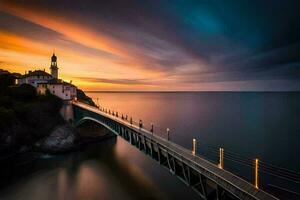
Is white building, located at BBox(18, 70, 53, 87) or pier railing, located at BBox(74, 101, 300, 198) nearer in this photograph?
pier railing, located at BBox(74, 101, 300, 198)

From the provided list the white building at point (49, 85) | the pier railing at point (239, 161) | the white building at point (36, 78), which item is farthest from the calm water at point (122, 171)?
the white building at point (36, 78)

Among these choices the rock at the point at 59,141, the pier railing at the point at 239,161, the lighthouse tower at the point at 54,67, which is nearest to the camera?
the pier railing at the point at 239,161

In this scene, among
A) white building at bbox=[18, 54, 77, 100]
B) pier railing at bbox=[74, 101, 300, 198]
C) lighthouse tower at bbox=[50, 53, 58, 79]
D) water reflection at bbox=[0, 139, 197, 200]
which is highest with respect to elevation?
lighthouse tower at bbox=[50, 53, 58, 79]

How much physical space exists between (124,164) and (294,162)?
98.8ft

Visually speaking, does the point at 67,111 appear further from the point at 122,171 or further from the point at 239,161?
the point at 239,161

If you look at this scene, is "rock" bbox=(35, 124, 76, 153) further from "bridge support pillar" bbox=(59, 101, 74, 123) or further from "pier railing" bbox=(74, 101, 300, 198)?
"pier railing" bbox=(74, 101, 300, 198)

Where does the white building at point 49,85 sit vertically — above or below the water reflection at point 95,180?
above

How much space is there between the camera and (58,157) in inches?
1686

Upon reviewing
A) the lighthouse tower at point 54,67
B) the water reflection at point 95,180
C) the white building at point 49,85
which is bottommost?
the water reflection at point 95,180

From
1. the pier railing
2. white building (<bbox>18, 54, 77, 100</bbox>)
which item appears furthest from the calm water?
white building (<bbox>18, 54, 77, 100</bbox>)

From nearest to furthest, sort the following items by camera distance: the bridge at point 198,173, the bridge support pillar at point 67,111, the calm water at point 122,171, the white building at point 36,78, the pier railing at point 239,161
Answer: the bridge at point 198,173
the pier railing at point 239,161
the calm water at point 122,171
the bridge support pillar at point 67,111
the white building at point 36,78

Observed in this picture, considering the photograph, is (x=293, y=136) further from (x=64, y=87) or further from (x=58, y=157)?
(x=64, y=87)

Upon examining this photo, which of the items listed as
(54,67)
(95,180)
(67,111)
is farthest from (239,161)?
(54,67)

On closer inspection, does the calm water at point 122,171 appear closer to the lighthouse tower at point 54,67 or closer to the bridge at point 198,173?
the bridge at point 198,173
